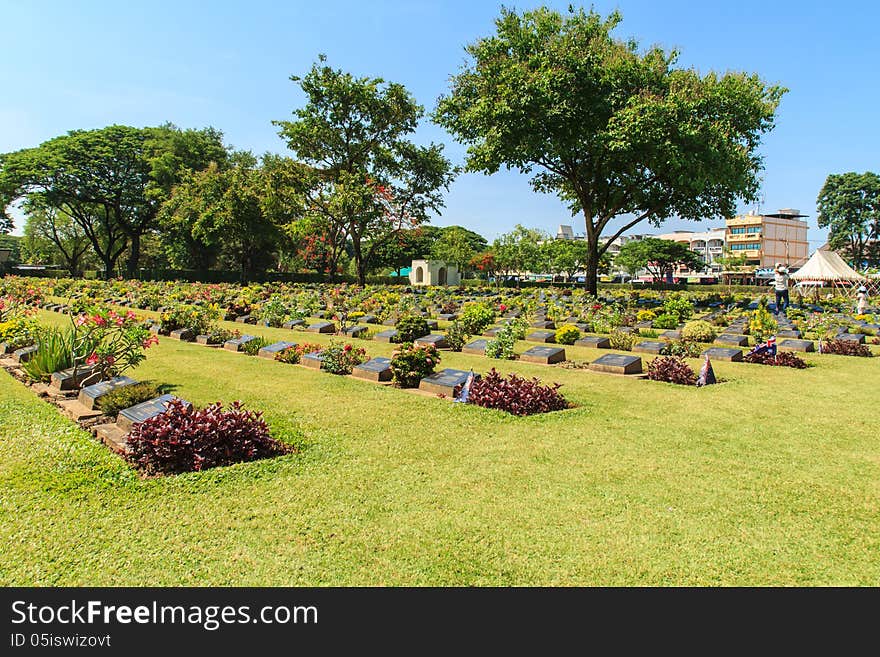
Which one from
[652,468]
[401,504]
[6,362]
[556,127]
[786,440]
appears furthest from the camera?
[556,127]

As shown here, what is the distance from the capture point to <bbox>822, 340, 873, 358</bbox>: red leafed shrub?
37.7 ft

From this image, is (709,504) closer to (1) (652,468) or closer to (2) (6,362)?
(1) (652,468)

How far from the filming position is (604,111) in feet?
70.0

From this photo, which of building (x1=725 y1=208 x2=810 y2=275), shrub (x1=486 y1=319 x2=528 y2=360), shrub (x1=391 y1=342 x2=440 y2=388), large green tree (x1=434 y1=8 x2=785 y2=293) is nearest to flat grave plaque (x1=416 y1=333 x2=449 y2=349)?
shrub (x1=486 y1=319 x2=528 y2=360)

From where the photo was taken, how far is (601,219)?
2650 cm

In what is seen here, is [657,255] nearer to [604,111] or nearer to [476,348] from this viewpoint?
[604,111]

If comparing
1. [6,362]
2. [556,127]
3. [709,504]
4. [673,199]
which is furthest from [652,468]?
[673,199]

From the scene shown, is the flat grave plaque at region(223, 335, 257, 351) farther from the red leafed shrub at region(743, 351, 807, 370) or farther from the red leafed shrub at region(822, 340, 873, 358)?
the red leafed shrub at region(822, 340, 873, 358)

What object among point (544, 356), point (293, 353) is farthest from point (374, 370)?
point (544, 356)

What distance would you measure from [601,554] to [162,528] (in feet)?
9.28

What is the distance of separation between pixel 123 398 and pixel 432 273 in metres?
42.0

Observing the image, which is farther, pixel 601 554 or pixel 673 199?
pixel 673 199

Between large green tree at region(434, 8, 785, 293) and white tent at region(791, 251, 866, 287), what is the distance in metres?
12.5

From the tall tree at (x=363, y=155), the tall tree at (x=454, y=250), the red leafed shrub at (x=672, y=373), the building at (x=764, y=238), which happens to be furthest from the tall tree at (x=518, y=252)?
the red leafed shrub at (x=672, y=373)
